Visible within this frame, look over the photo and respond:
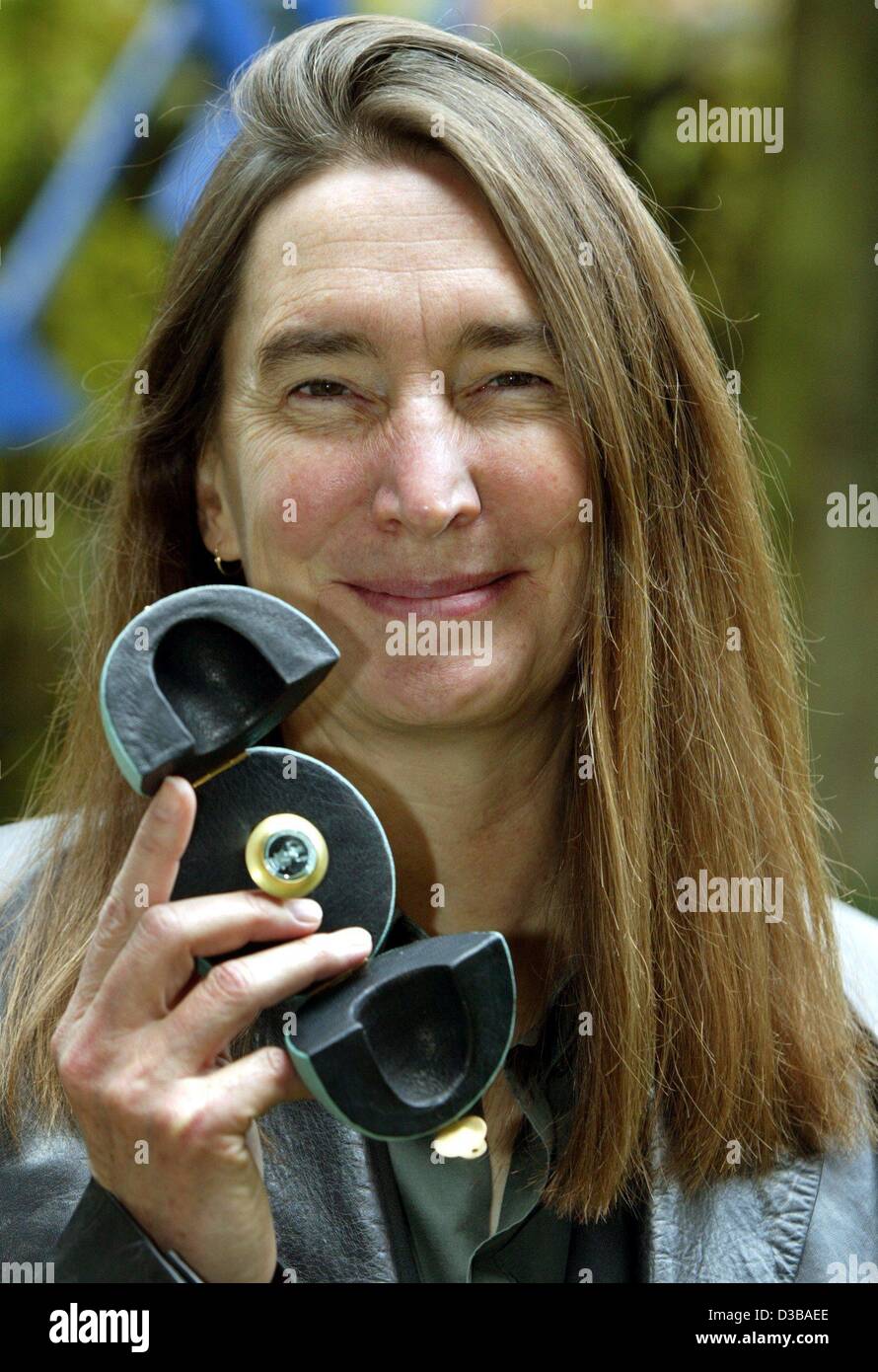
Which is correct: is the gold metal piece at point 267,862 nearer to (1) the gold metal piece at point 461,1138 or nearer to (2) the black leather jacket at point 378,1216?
(1) the gold metal piece at point 461,1138

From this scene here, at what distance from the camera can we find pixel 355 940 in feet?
4.84

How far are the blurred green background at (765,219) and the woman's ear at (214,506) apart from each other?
5.78 ft

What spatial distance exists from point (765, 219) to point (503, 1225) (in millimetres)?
2989

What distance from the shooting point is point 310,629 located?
4.99 feet

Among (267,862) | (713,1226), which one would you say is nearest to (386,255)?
(267,862)

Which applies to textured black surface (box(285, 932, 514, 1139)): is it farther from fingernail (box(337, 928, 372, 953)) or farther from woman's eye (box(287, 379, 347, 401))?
woman's eye (box(287, 379, 347, 401))

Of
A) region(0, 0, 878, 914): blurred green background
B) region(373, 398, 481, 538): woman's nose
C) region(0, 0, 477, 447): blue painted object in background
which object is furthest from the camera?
region(0, 0, 477, 447): blue painted object in background

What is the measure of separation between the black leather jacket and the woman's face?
1.83 feet

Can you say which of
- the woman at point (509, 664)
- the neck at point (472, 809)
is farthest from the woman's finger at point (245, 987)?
the neck at point (472, 809)

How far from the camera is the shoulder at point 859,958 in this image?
2.34 metres

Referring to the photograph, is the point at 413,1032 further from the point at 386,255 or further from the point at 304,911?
the point at 386,255

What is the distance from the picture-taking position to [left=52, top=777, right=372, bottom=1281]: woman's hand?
145 cm

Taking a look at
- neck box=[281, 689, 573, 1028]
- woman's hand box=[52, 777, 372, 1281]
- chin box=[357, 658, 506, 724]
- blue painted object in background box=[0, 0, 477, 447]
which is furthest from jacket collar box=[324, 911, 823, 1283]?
blue painted object in background box=[0, 0, 477, 447]

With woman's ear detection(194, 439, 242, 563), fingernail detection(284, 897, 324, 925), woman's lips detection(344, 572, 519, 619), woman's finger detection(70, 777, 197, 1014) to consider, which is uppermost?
woman's ear detection(194, 439, 242, 563)
